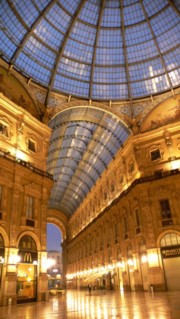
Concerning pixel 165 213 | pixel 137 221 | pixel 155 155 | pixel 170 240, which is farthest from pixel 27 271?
pixel 155 155

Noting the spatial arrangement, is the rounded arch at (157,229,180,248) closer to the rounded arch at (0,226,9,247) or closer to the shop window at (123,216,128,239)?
the shop window at (123,216,128,239)

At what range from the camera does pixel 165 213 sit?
31.2 m

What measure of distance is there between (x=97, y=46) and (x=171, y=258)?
29845 millimetres

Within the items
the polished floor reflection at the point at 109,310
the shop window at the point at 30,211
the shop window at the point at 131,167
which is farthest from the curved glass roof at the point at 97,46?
the polished floor reflection at the point at 109,310

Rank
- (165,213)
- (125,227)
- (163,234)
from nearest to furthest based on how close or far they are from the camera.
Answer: (163,234)
(165,213)
(125,227)

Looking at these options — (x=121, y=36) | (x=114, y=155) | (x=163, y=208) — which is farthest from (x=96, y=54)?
(x=163, y=208)

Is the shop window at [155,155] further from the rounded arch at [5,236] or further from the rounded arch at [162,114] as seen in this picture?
the rounded arch at [5,236]

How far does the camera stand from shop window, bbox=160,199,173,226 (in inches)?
1201

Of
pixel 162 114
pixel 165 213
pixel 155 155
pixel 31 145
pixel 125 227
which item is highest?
pixel 162 114

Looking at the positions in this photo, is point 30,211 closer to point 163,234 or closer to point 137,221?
point 137,221

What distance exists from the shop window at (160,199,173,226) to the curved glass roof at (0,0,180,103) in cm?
1647

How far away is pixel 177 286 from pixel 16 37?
33838 mm

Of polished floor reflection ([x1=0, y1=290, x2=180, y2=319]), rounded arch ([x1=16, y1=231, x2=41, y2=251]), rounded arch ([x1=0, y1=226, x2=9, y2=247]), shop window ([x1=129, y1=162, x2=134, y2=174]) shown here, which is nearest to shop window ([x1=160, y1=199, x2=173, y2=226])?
shop window ([x1=129, y1=162, x2=134, y2=174])

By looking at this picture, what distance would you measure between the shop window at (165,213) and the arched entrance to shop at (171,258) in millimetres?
1348
